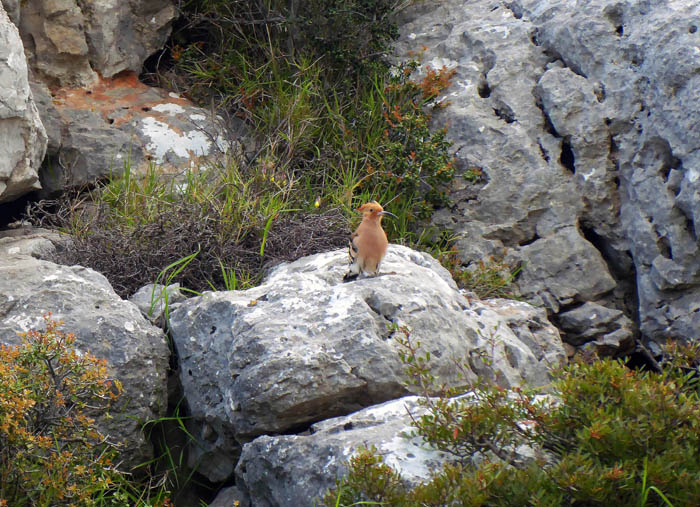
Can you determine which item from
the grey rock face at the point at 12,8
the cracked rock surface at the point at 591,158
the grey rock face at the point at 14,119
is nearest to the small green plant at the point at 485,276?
the cracked rock surface at the point at 591,158

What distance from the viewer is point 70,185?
19.5 ft

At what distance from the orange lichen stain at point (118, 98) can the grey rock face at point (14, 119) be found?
1203mm

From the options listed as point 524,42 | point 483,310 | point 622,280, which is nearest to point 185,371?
point 483,310

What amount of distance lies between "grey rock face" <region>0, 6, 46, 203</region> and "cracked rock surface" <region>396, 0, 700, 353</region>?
2.99 meters

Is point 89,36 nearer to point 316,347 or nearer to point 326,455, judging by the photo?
point 316,347

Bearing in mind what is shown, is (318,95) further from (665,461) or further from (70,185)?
(665,461)

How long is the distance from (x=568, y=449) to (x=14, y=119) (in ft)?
12.5

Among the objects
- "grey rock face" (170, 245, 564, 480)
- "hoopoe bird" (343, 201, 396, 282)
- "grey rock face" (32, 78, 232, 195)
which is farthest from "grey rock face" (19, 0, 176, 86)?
"hoopoe bird" (343, 201, 396, 282)

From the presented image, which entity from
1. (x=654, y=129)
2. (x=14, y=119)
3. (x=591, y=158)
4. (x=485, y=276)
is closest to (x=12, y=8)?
(x=14, y=119)

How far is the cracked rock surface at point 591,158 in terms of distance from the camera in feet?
18.2

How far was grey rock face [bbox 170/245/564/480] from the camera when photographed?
149 inches

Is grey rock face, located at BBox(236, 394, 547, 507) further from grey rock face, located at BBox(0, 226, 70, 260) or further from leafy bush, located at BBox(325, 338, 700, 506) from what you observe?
grey rock face, located at BBox(0, 226, 70, 260)

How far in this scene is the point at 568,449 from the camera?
287 centimetres

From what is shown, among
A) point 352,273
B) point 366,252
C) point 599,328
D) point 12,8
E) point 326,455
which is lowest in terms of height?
point 599,328
